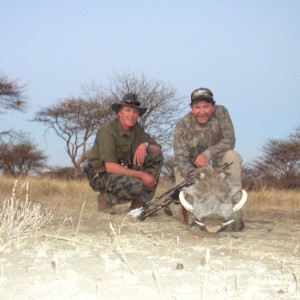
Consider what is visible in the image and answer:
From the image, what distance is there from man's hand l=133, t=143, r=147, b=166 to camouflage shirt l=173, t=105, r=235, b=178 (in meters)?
0.59

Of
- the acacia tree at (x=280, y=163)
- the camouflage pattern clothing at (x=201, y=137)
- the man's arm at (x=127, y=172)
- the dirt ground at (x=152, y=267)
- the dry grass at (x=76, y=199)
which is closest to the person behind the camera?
the dirt ground at (x=152, y=267)

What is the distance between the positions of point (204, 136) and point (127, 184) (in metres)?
0.99

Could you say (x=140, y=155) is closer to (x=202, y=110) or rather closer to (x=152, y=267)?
(x=202, y=110)

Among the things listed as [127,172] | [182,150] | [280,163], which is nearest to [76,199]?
[127,172]

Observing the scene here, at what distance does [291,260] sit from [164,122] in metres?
14.3

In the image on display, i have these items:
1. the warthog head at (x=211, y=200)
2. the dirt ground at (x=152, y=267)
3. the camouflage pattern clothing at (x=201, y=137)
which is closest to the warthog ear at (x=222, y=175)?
the warthog head at (x=211, y=200)

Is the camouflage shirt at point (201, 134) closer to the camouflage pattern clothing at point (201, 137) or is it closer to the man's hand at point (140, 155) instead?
the camouflage pattern clothing at point (201, 137)

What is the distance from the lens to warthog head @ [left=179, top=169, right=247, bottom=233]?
352 centimetres

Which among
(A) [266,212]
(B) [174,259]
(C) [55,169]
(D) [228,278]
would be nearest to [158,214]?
(A) [266,212]

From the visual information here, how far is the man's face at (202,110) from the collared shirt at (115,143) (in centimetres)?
96

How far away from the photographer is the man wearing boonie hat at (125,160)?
5.37 meters

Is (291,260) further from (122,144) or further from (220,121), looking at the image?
(122,144)

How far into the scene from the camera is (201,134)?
4949 mm

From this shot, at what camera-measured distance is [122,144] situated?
18.2 feet
